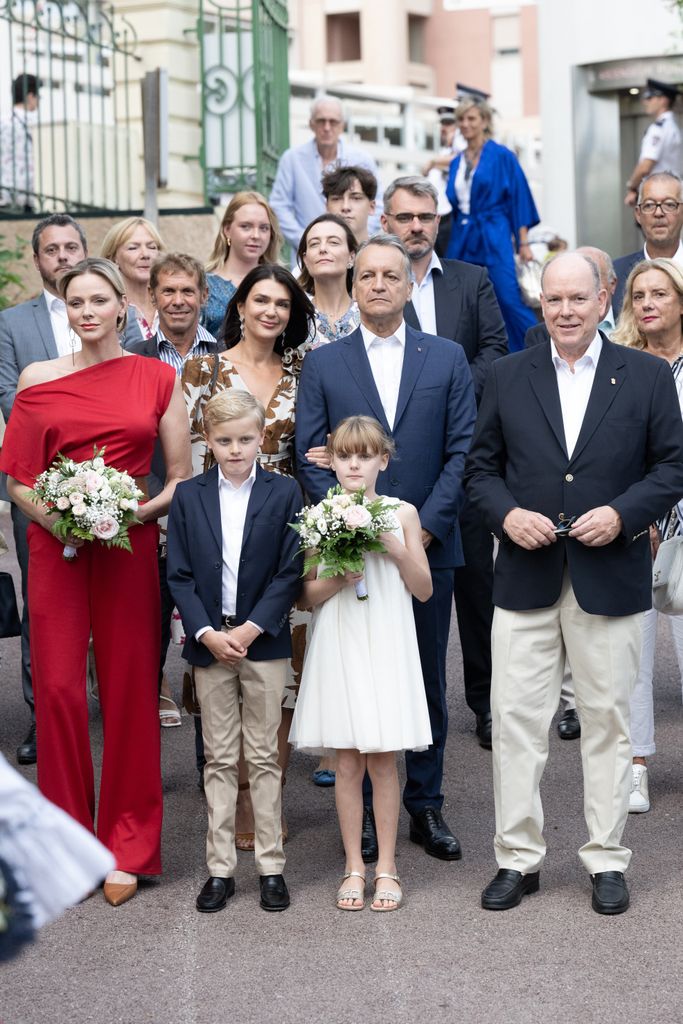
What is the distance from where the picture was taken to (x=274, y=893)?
5.76 m

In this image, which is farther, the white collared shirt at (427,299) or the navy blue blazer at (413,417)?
the white collared shirt at (427,299)

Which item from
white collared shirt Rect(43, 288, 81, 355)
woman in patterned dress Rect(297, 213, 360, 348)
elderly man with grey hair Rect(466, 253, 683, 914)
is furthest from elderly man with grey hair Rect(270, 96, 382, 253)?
elderly man with grey hair Rect(466, 253, 683, 914)

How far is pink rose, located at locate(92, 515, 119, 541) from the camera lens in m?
5.62

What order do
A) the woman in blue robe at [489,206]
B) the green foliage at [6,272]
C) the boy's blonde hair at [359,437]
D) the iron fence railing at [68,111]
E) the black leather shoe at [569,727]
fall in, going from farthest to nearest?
the iron fence railing at [68,111], the green foliage at [6,272], the woman in blue robe at [489,206], the black leather shoe at [569,727], the boy's blonde hair at [359,437]

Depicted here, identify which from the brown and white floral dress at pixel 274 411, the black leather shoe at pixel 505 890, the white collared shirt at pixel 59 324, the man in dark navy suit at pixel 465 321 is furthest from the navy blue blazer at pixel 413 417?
the white collared shirt at pixel 59 324

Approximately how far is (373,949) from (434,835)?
98 cm

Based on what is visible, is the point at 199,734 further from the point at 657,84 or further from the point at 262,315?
the point at 657,84

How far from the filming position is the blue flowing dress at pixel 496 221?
11281 millimetres

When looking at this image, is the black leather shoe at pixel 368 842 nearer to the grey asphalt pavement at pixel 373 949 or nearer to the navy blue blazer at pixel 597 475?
the grey asphalt pavement at pixel 373 949

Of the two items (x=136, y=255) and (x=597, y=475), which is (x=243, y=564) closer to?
(x=597, y=475)

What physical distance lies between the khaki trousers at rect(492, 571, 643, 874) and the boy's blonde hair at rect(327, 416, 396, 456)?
2.48 feet

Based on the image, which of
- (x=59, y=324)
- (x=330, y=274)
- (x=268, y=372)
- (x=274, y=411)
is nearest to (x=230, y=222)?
(x=59, y=324)

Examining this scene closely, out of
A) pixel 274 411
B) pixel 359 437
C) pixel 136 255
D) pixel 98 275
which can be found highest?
pixel 136 255

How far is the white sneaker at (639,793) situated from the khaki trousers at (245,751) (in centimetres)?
165
